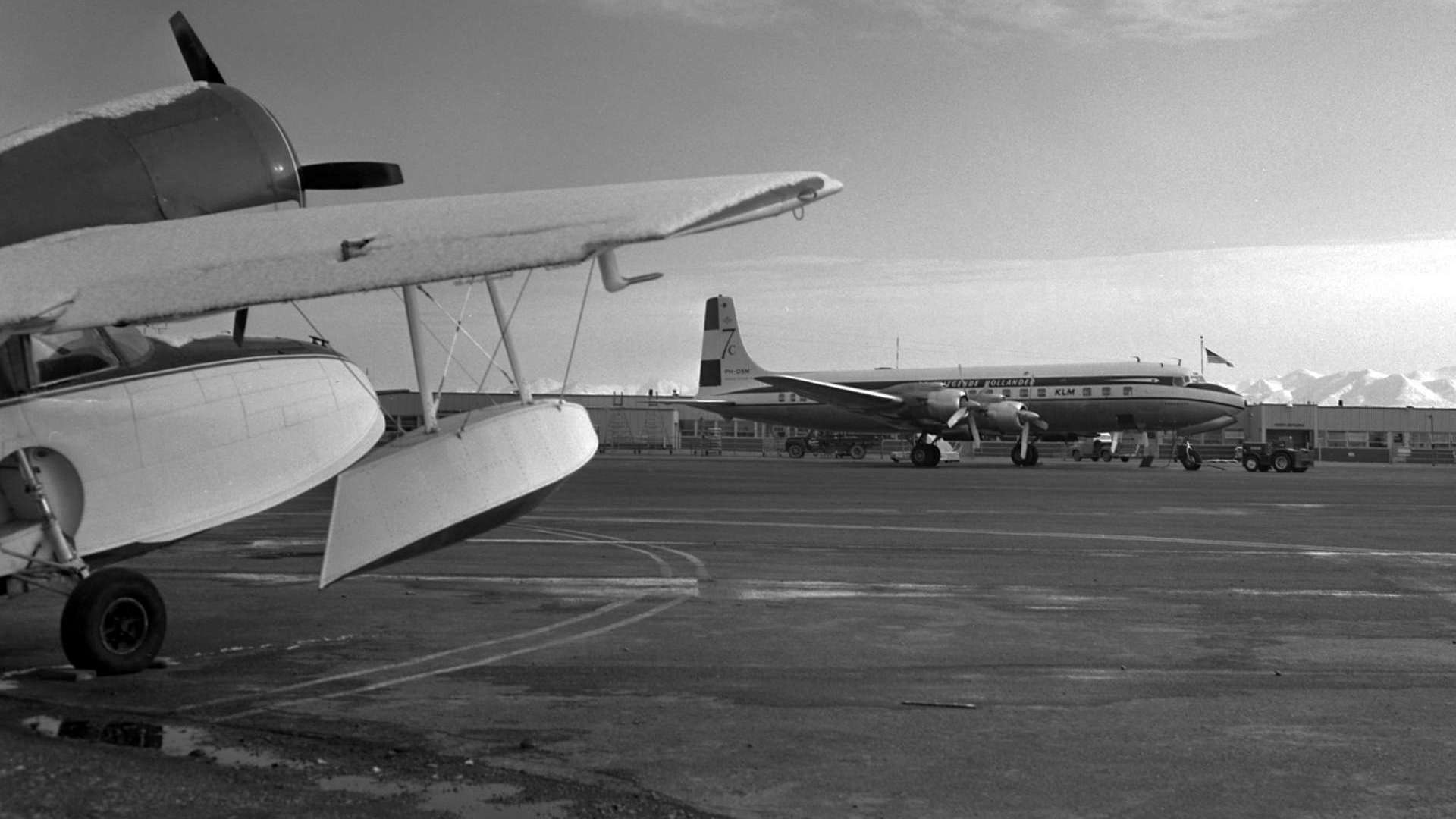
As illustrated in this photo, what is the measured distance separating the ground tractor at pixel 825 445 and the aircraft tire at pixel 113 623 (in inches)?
2402

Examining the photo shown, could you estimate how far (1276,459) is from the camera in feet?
160

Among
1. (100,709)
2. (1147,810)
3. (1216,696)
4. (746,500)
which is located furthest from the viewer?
(746,500)

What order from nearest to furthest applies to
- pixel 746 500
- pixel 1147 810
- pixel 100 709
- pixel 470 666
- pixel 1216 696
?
pixel 1147 810, pixel 100 709, pixel 1216 696, pixel 470 666, pixel 746 500

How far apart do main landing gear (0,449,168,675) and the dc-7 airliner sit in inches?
1656

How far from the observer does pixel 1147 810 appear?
15.0 ft

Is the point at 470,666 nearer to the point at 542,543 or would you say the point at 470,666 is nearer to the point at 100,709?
the point at 100,709

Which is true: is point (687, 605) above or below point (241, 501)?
below

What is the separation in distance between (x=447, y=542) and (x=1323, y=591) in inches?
312

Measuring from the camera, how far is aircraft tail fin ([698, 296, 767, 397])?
192 ft

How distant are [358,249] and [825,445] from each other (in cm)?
6668

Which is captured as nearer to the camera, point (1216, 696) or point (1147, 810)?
point (1147, 810)

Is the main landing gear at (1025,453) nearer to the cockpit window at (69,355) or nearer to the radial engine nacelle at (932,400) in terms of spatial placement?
the radial engine nacelle at (932,400)

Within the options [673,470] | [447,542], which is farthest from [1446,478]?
[447,542]

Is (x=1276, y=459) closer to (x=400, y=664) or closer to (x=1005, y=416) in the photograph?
(x=1005, y=416)
